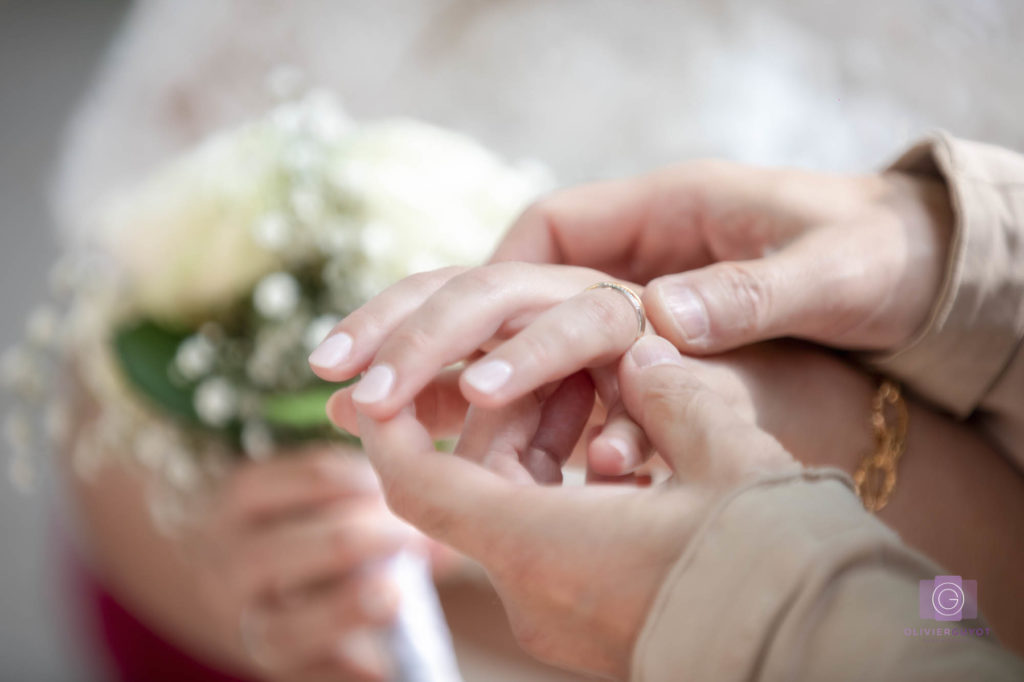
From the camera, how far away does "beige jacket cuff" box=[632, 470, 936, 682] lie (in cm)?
27

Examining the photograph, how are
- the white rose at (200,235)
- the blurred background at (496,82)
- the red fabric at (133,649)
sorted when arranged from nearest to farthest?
the white rose at (200,235) < the blurred background at (496,82) < the red fabric at (133,649)

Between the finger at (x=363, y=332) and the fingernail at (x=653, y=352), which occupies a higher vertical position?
the finger at (x=363, y=332)

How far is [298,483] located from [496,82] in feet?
2.36

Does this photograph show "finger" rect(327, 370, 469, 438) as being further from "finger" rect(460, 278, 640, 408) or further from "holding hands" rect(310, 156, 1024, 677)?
"finger" rect(460, 278, 640, 408)

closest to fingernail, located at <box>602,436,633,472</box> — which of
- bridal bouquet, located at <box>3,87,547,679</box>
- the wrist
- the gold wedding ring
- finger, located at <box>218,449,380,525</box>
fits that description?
the gold wedding ring

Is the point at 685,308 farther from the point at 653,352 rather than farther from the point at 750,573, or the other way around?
the point at 750,573

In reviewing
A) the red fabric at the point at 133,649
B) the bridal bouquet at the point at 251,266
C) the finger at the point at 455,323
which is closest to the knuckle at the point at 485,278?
the finger at the point at 455,323

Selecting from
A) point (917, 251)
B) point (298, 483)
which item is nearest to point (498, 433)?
point (917, 251)

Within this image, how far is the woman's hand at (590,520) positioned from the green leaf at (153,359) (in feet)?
1.64

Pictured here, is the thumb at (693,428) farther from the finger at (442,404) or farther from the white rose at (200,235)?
the white rose at (200,235)

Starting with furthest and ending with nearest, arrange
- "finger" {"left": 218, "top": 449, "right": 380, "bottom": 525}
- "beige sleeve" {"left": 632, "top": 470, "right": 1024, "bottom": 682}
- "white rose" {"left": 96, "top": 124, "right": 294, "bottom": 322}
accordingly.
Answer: "finger" {"left": 218, "top": 449, "right": 380, "bottom": 525}
"white rose" {"left": 96, "top": 124, "right": 294, "bottom": 322}
"beige sleeve" {"left": 632, "top": 470, "right": 1024, "bottom": 682}

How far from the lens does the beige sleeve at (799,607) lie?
0.25 m

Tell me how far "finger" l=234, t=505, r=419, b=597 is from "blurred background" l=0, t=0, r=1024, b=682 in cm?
45

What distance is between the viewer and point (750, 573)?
0.90ft
